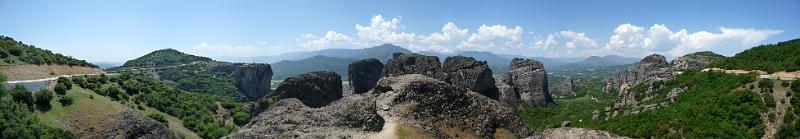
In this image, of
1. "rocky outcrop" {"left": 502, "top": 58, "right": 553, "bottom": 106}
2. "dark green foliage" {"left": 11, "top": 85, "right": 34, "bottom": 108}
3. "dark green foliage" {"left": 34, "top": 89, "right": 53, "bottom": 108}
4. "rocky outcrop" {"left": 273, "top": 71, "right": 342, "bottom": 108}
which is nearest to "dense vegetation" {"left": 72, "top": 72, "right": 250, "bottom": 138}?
"rocky outcrop" {"left": 273, "top": 71, "right": 342, "bottom": 108}

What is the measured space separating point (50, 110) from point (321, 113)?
2982 centimetres

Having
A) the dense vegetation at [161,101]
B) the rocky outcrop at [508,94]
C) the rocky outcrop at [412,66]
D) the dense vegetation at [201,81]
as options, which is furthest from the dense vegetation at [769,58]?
the dense vegetation at [201,81]

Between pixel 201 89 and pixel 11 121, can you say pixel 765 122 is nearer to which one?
pixel 11 121

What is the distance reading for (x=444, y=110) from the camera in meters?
40.4

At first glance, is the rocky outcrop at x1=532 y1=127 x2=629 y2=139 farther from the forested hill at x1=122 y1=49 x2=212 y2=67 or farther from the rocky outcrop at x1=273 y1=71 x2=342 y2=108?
the forested hill at x1=122 y1=49 x2=212 y2=67

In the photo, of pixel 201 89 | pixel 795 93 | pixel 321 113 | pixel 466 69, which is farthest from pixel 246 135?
pixel 201 89

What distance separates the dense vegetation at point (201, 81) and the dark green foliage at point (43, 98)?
98.9 metres

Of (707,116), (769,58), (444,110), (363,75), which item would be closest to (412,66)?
(363,75)

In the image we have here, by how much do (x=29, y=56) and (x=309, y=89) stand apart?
41430 mm

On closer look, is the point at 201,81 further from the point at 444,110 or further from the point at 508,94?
the point at 444,110

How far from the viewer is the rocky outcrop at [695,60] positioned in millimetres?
103006

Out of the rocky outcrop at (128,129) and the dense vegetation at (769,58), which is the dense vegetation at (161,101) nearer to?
the rocky outcrop at (128,129)

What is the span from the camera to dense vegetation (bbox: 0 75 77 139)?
38156 mm

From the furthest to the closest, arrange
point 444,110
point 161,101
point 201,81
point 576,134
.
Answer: point 201,81 → point 161,101 → point 444,110 → point 576,134
